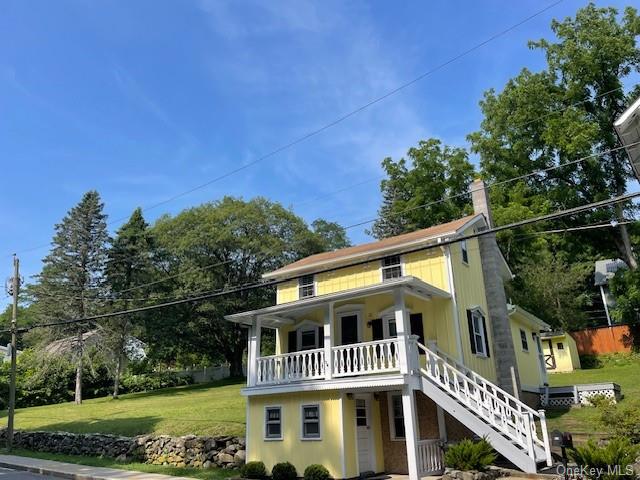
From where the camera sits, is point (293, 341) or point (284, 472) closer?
point (284, 472)

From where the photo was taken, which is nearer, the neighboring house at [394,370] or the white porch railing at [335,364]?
the neighboring house at [394,370]

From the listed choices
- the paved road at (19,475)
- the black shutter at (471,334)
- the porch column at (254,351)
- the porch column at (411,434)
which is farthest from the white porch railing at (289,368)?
the paved road at (19,475)

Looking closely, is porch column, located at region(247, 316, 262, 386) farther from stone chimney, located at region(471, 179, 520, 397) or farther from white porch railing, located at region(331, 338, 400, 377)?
stone chimney, located at region(471, 179, 520, 397)

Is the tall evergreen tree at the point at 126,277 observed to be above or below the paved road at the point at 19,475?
above

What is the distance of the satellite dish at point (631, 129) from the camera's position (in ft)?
26.0

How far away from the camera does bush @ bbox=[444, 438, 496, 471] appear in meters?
11.5

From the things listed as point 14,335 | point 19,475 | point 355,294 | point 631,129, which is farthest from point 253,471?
point 14,335

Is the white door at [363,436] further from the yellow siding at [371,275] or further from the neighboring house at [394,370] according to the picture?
the yellow siding at [371,275]

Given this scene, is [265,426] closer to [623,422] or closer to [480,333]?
[480,333]

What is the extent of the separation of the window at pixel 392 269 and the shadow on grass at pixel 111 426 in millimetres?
10538

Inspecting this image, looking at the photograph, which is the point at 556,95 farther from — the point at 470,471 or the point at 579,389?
the point at 470,471

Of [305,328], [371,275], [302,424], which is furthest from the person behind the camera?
[371,275]

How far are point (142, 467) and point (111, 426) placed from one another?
5850 mm

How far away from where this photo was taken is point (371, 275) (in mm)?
18578
